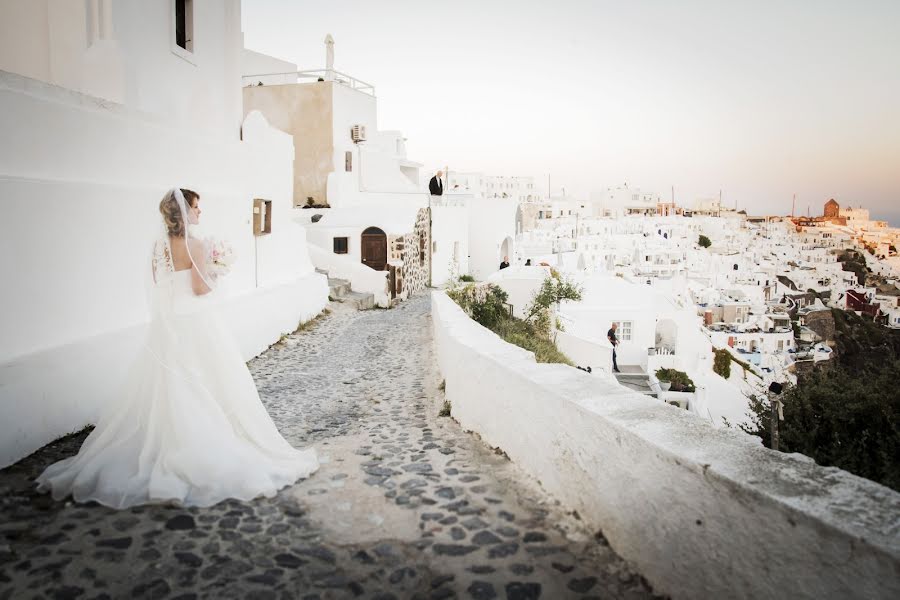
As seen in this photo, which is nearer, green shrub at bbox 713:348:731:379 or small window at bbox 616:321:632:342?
green shrub at bbox 713:348:731:379

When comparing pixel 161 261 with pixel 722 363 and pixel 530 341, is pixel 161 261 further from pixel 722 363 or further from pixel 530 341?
pixel 722 363

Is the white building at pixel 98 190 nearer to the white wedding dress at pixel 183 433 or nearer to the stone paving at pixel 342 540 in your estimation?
the stone paving at pixel 342 540

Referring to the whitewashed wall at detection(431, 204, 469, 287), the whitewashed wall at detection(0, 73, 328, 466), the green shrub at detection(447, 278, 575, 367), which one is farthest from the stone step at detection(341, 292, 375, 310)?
the whitewashed wall at detection(431, 204, 469, 287)

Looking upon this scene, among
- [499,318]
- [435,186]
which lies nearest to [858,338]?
[435,186]

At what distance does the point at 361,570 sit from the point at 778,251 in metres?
90.1

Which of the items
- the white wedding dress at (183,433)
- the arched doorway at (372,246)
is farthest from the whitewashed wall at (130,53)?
the arched doorway at (372,246)

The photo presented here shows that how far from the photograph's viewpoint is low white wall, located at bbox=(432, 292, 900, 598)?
6.32ft

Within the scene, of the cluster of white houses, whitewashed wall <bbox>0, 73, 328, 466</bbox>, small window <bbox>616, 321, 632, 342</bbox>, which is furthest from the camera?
small window <bbox>616, 321, 632, 342</bbox>

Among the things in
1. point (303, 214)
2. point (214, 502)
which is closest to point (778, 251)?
point (303, 214)

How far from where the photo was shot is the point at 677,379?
25.1 meters

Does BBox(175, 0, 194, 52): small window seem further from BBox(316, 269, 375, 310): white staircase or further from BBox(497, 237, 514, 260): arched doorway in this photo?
BBox(497, 237, 514, 260): arched doorway

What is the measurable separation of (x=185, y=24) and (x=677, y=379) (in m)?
21.3

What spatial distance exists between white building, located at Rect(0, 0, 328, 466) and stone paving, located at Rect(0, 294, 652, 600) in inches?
26.8

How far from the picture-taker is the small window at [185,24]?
1068 cm
